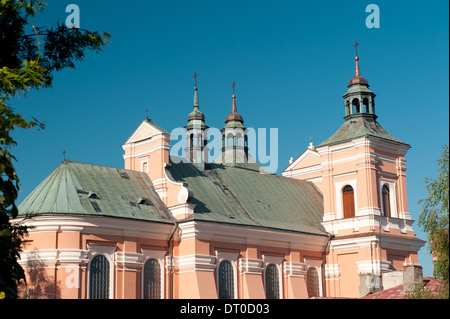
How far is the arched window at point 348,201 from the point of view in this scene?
43312mm

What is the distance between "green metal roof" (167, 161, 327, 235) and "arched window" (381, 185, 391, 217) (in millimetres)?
4013

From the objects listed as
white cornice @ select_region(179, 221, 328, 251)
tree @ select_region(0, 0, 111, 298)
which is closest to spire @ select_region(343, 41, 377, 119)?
white cornice @ select_region(179, 221, 328, 251)

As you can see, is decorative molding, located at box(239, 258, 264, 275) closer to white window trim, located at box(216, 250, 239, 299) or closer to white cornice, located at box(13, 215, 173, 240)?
white window trim, located at box(216, 250, 239, 299)

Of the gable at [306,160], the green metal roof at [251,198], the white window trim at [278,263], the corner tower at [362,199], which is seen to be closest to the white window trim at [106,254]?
the green metal roof at [251,198]

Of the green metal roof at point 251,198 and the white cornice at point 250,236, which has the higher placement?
the green metal roof at point 251,198

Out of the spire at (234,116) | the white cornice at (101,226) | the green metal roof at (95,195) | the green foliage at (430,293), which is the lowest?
the green foliage at (430,293)

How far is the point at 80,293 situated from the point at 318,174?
67.6ft

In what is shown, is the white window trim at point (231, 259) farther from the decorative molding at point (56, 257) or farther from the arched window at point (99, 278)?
the decorative molding at point (56, 257)

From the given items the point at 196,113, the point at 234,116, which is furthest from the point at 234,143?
the point at 196,113

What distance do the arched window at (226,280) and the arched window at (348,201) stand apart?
31.1 ft

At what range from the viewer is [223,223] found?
37.1m

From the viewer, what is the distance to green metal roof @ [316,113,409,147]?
43.6 metres
